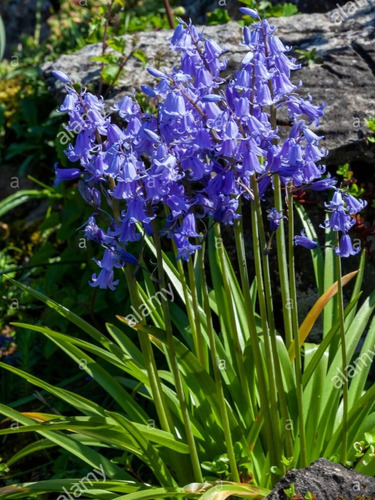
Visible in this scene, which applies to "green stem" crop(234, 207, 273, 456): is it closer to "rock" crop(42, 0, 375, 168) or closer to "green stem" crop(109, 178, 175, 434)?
"green stem" crop(109, 178, 175, 434)

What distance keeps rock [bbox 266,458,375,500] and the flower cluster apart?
0.98 metres

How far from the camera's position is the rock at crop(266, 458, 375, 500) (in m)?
2.83

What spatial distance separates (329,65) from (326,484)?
109 inches

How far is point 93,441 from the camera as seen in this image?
3346 millimetres

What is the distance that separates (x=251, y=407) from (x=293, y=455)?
1.05 ft

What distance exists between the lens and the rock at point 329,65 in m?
4.31

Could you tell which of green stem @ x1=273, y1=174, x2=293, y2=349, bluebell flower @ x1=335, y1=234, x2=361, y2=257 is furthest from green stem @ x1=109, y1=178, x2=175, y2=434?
bluebell flower @ x1=335, y1=234, x2=361, y2=257

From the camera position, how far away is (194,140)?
2.53 meters

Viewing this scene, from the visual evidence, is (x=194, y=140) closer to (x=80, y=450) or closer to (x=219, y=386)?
(x=219, y=386)

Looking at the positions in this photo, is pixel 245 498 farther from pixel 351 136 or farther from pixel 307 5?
pixel 307 5

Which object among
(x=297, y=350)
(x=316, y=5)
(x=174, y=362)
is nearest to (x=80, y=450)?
(x=174, y=362)

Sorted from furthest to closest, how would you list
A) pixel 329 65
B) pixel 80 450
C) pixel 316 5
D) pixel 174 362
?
1. pixel 316 5
2. pixel 329 65
3. pixel 80 450
4. pixel 174 362

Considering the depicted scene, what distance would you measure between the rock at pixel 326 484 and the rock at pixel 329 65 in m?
1.94

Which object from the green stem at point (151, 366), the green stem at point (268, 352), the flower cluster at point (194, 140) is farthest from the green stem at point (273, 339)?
the green stem at point (151, 366)
